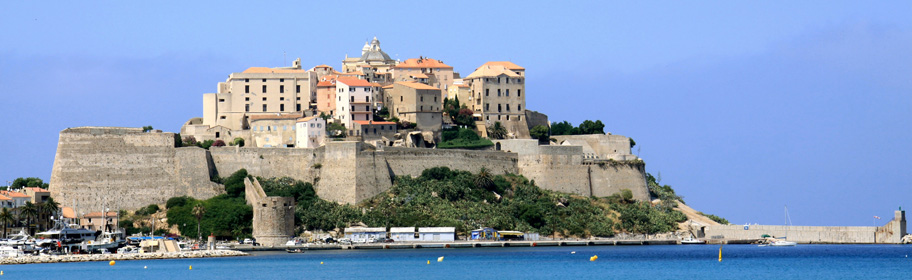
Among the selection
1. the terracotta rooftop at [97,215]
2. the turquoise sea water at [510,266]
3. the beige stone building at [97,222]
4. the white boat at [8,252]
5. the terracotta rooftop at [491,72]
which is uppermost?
the terracotta rooftop at [491,72]

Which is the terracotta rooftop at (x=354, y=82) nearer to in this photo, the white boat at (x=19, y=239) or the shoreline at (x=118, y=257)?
the shoreline at (x=118, y=257)

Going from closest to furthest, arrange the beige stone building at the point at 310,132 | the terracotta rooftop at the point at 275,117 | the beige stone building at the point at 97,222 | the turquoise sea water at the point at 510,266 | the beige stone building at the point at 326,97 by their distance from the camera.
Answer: the turquoise sea water at the point at 510,266
the beige stone building at the point at 97,222
the beige stone building at the point at 310,132
the terracotta rooftop at the point at 275,117
the beige stone building at the point at 326,97

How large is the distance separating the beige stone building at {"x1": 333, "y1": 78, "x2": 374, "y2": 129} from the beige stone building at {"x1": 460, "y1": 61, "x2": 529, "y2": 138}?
249 inches

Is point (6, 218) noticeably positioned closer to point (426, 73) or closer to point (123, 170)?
point (123, 170)

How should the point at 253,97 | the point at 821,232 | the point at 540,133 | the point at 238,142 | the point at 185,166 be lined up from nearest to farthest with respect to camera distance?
1. the point at 185,166
2. the point at 238,142
3. the point at 253,97
4. the point at 821,232
5. the point at 540,133

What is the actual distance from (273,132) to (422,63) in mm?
14241

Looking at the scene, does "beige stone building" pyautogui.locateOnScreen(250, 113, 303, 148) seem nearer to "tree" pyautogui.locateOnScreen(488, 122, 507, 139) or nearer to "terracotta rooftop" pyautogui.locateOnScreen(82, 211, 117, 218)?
"terracotta rooftop" pyautogui.locateOnScreen(82, 211, 117, 218)

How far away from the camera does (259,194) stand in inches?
2785

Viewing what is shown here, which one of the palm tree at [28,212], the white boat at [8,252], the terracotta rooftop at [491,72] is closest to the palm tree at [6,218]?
the palm tree at [28,212]

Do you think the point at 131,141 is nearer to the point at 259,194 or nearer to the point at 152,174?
the point at 152,174

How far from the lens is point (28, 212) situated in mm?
68500

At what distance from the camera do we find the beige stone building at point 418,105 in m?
81.4

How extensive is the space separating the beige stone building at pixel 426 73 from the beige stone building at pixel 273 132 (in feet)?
37.4

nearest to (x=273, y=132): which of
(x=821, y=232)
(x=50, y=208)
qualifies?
(x=50, y=208)
